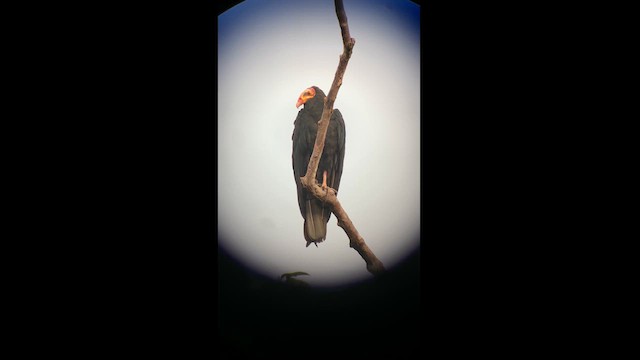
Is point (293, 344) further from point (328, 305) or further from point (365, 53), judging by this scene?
point (365, 53)

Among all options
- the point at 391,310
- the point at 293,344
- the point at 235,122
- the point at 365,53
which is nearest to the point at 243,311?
the point at 293,344

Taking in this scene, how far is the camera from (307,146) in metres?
2.64

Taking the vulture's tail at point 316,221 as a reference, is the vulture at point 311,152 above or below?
above

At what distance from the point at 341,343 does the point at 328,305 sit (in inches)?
7.1

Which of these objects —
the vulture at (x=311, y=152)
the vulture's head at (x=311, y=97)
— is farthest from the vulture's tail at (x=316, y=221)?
the vulture's head at (x=311, y=97)

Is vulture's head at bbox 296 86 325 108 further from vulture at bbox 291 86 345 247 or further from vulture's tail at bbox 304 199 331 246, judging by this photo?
vulture's tail at bbox 304 199 331 246

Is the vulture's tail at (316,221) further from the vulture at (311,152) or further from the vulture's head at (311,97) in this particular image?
the vulture's head at (311,97)

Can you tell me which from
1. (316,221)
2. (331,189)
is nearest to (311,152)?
(331,189)

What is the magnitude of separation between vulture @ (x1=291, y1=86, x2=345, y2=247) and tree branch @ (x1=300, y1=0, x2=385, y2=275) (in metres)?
0.03

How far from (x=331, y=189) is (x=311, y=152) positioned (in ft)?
0.64

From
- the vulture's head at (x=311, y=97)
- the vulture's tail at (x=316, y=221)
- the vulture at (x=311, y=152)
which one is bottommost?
the vulture's tail at (x=316, y=221)

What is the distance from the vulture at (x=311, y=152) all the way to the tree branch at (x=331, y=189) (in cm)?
3

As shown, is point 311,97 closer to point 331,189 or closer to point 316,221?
point 331,189

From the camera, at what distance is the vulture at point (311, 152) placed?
2.58 meters
